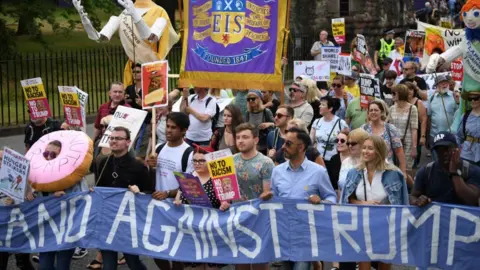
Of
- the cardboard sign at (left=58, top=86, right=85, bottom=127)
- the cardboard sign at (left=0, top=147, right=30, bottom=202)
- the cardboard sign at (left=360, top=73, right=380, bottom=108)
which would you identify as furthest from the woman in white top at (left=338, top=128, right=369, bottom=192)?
the cardboard sign at (left=360, top=73, right=380, bottom=108)

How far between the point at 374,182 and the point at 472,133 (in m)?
2.90

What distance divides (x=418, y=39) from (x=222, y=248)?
12.4 metres

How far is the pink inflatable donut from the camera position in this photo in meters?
9.39

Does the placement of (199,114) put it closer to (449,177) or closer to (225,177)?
(225,177)

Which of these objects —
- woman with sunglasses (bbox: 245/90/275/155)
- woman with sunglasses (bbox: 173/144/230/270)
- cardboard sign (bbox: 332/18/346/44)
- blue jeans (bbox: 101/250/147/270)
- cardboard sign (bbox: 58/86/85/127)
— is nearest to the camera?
woman with sunglasses (bbox: 173/144/230/270)

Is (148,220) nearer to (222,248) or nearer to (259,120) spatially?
(222,248)

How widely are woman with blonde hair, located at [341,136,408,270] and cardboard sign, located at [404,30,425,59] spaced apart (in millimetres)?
11698

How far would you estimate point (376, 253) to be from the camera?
841 centimetres

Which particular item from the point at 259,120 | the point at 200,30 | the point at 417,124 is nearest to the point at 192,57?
the point at 200,30

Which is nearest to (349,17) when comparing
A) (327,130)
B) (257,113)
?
(257,113)

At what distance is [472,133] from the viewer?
11203mm

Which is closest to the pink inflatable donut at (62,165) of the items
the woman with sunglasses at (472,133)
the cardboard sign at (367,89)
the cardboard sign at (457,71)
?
the woman with sunglasses at (472,133)

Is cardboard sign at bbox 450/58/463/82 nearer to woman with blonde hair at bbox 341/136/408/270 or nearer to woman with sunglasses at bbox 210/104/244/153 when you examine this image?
woman with sunglasses at bbox 210/104/244/153

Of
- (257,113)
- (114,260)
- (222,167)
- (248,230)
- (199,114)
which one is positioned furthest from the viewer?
(199,114)
